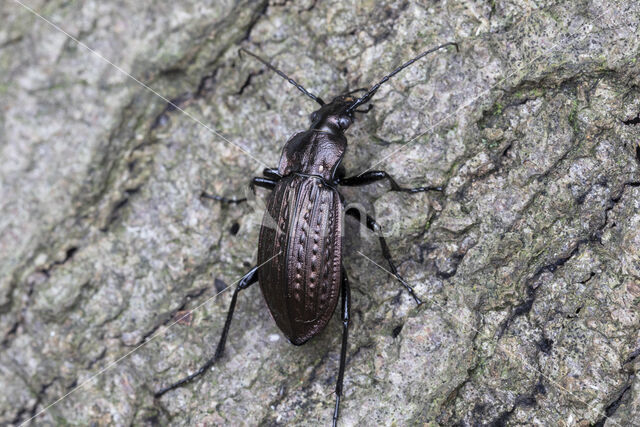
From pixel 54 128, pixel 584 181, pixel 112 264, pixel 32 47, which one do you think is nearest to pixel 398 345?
pixel 584 181

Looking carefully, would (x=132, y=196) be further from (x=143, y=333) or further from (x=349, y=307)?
(x=349, y=307)

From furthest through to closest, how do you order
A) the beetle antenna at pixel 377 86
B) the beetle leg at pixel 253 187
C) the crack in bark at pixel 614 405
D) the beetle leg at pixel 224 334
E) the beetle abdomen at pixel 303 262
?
the beetle leg at pixel 253 187 < the beetle antenna at pixel 377 86 < the beetle leg at pixel 224 334 < the beetle abdomen at pixel 303 262 < the crack in bark at pixel 614 405

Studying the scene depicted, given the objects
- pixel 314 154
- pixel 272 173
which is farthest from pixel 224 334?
pixel 314 154

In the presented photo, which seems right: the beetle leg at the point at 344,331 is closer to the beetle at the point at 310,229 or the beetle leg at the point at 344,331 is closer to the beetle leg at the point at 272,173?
the beetle at the point at 310,229

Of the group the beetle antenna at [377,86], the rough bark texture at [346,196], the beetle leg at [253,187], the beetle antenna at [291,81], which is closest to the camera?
the rough bark texture at [346,196]

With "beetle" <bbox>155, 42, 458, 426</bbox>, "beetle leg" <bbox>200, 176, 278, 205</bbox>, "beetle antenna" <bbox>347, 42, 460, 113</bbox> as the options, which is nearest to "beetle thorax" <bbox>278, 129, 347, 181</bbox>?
"beetle" <bbox>155, 42, 458, 426</bbox>

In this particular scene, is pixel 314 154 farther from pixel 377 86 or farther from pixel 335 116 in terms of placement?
pixel 377 86

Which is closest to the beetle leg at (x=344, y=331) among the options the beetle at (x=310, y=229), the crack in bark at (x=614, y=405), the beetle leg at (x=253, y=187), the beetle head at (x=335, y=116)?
the beetle at (x=310, y=229)
